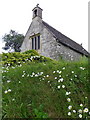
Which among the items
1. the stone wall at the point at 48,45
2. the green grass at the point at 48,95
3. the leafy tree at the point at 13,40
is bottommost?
the green grass at the point at 48,95

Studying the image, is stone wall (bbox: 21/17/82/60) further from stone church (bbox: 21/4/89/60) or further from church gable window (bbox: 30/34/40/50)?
church gable window (bbox: 30/34/40/50)

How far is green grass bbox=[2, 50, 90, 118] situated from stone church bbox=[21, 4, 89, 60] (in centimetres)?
815

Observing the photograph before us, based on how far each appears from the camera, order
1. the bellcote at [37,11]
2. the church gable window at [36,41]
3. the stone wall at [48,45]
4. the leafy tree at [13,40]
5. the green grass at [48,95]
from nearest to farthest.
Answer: the green grass at [48,95] → the stone wall at [48,45] → the church gable window at [36,41] → the bellcote at [37,11] → the leafy tree at [13,40]

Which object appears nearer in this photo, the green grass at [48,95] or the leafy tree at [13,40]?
the green grass at [48,95]

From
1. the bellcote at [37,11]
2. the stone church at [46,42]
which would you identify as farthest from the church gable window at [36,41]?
the bellcote at [37,11]

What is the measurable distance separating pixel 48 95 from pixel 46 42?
10727 mm

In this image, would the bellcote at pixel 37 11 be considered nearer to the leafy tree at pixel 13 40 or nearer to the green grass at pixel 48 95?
the leafy tree at pixel 13 40

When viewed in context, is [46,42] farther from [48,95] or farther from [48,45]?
[48,95]

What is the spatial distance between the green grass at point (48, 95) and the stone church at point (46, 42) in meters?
8.15

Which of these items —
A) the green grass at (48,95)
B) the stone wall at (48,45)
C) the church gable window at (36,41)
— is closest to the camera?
the green grass at (48,95)

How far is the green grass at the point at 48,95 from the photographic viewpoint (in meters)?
2.14

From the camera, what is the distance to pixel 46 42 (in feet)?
42.8

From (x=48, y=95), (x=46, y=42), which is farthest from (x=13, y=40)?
(x=48, y=95)

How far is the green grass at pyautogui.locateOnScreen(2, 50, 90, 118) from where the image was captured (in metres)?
2.14
